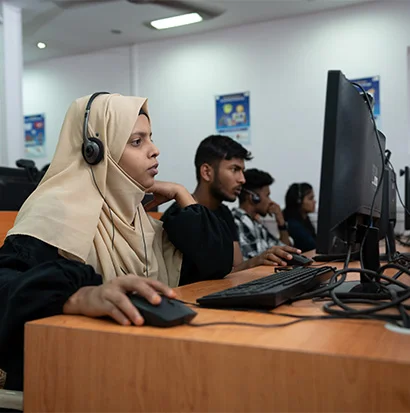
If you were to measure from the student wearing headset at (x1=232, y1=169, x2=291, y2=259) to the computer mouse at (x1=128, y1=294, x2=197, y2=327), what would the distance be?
91.5 inches

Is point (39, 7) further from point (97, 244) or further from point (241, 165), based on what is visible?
point (97, 244)

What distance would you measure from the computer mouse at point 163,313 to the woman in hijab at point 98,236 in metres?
0.01

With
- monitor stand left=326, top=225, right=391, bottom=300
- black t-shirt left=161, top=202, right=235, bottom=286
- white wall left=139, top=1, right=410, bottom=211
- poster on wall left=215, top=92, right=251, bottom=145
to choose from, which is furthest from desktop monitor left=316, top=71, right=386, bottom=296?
poster on wall left=215, top=92, right=251, bottom=145

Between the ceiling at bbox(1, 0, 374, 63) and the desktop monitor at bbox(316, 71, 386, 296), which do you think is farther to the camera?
the ceiling at bbox(1, 0, 374, 63)

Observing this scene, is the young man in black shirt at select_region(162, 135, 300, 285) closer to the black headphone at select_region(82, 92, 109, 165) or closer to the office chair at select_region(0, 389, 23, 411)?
the black headphone at select_region(82, 92, 109, 165)

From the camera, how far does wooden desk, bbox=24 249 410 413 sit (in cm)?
54

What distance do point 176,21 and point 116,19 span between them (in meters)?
0.55

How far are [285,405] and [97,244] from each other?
26.2 inches

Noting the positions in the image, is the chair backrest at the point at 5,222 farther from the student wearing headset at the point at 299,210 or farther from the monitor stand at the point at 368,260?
the student wearing headset at the point at 299,210

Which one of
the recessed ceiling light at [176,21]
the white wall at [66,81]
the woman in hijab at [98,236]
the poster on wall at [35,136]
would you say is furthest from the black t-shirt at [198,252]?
the poster on wall at [35,136]

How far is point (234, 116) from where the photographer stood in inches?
186

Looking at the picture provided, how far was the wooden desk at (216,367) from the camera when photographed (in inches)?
21.4

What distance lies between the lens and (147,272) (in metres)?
1.22

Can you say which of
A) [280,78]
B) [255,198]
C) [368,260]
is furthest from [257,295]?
[280,78]
